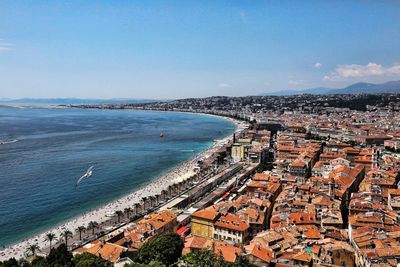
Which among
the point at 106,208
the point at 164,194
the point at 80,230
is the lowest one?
the point at 106,208

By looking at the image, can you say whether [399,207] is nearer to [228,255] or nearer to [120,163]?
[228,255]

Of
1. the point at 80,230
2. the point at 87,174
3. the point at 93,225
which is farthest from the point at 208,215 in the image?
the point at 87,174

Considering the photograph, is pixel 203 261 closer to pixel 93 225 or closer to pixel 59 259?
pixel 59 259

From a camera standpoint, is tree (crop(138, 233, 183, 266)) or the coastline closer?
tree (crop(138, 233, 183, 266))

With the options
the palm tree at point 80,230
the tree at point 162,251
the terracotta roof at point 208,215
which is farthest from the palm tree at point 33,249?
the terracotta roof at point 208,215

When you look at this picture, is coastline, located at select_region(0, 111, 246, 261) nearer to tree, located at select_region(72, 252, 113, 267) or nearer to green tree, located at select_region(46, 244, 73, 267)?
green tree, located at select_region(46, 244, 73, 267)

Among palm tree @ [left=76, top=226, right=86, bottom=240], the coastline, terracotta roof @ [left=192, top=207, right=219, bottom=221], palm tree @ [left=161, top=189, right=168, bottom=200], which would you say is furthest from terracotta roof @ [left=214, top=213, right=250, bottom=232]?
palm tree @ [left=161, top=189, right=168, bottom=200]

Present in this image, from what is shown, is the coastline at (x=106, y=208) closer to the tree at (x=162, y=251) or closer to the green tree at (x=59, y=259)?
the green tree at (x=59, y=259)

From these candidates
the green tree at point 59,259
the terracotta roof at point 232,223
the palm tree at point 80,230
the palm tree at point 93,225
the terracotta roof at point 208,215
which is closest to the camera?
the green tree at point 59,259
